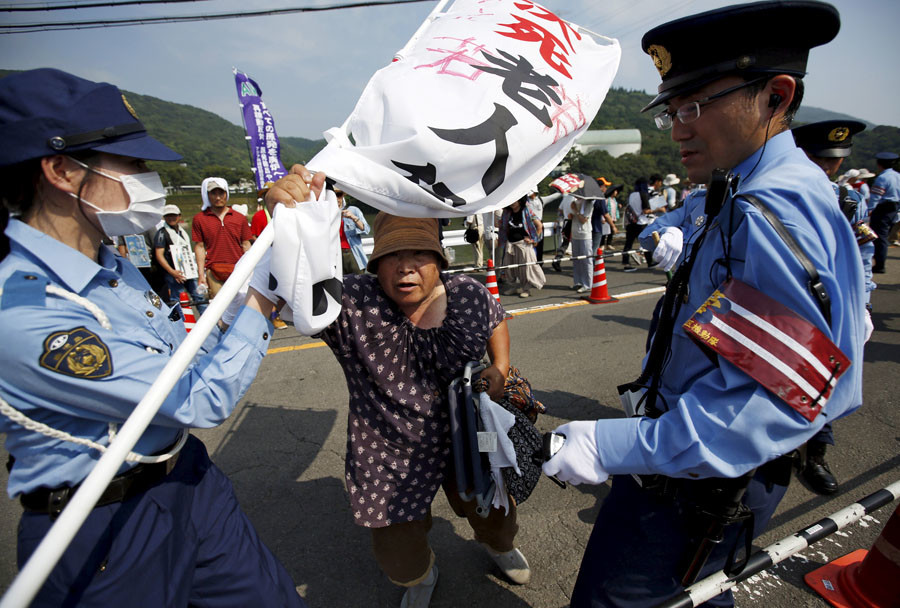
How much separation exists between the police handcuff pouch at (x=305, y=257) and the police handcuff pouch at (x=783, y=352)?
1077mm

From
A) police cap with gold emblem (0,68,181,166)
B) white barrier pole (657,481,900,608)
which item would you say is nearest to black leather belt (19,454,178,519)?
police cap with gold emblem (0,68,181,166)

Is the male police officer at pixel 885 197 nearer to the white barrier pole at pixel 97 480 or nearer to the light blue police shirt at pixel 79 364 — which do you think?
the light blue police shirt at pixel 79 364

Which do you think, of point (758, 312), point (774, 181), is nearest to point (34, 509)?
point (758, 312)

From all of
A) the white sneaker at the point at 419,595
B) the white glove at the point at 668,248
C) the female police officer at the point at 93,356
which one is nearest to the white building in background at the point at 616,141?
the white glove at the point at 668,248

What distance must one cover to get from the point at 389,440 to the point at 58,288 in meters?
1.26

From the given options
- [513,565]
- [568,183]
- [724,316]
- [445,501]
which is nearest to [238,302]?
[724,316]

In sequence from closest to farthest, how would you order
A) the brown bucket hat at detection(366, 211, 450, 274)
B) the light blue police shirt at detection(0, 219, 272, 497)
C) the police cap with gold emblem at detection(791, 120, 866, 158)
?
1. the light blue police shirt at detection(0, 219, 272, 497)
2. the brown bucket hat at detection(366, 211, 450, 274)
3. the police cap with gold emblem at detection(791, 120, 866, 158)

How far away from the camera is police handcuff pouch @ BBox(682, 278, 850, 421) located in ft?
3.22

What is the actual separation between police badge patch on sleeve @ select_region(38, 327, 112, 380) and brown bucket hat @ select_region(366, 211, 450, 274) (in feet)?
3.07

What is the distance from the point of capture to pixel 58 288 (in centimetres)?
120

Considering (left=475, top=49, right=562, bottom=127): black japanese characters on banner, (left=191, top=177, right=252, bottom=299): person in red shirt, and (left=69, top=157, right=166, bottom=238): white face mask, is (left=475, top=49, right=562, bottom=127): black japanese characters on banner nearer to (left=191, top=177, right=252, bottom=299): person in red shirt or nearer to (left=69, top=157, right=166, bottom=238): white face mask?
(left=69, top=157, right=166, bottom=238): white face mask

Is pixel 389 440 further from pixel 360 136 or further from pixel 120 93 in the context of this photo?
pixel 120 93

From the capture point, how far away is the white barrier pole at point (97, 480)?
0.78 metres

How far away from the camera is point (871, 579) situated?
2.01m
